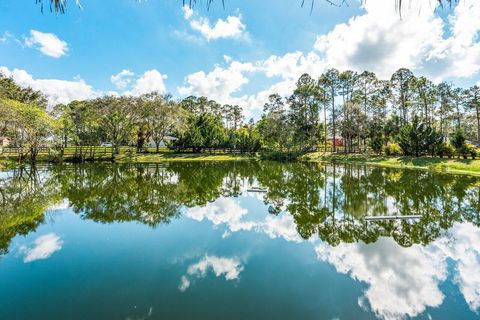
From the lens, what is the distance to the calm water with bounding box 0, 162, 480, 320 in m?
4.36

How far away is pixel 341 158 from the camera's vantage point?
3547cm

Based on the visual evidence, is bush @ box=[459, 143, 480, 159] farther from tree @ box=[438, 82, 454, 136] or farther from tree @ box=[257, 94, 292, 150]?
tree @ box=[257, 94, 292, 150]

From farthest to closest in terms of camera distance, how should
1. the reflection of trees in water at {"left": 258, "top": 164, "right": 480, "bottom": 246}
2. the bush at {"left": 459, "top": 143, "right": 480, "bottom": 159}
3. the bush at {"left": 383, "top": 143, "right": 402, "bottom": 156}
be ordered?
the bush at {"left": 383, "top": 143, "right": 402, "bottom": 156}, the bush at {"left": 459, "top": 143, "right": 480, "bottom": 159}, the reflection of trees in water at {"left": 258, "top": 164, "right": 480, "bottom": 246}

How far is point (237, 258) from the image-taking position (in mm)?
6324

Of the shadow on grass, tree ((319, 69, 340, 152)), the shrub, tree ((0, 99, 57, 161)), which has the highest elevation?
tree ((319, 69, 340, 152))

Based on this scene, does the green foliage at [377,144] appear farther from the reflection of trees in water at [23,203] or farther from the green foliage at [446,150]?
the reflection of trees in water at [23,203]

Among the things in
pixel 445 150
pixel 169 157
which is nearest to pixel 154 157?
pixel 169 157

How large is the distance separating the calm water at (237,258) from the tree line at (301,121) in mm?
21107

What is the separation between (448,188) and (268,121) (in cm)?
2858

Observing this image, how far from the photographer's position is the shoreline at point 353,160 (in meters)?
24.2

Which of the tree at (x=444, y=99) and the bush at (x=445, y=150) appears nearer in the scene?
the bush at (x=445, y=150)

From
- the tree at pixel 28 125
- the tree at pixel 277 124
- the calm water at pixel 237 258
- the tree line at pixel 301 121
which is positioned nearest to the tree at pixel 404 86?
the tree line at pixel 301 121

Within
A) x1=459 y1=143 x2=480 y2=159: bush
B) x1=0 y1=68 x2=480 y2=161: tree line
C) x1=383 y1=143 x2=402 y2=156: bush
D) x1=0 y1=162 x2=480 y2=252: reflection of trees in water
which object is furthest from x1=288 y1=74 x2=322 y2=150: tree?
x1=0 y1=162 x2=480 y2=252: reflection of trees in water

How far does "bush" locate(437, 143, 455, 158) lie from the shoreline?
4.42 feet
